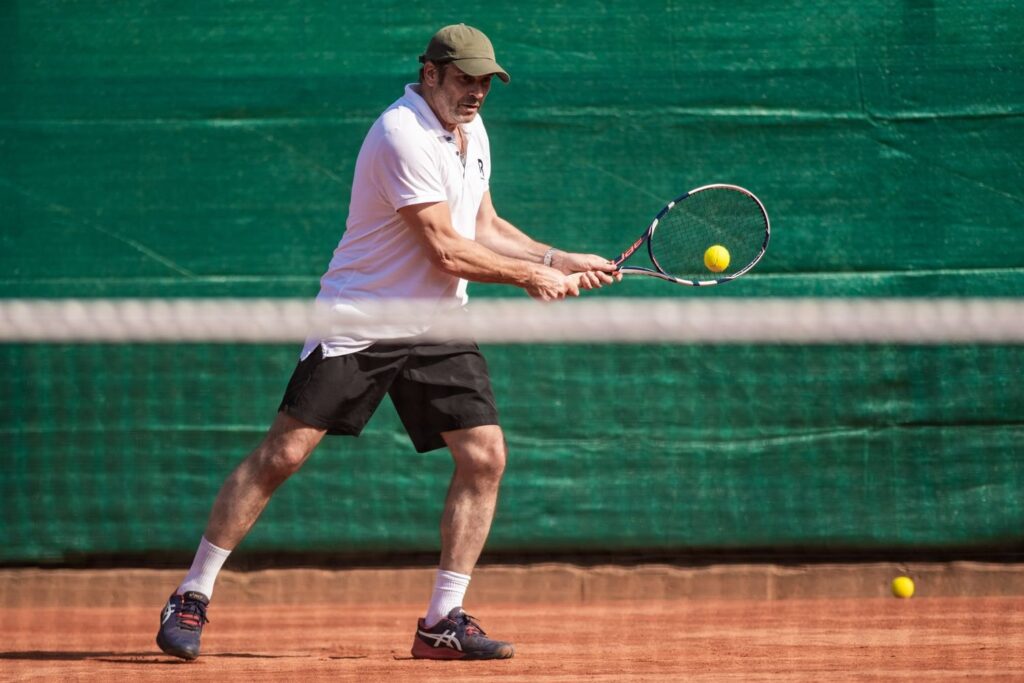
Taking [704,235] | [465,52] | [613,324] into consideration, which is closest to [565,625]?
[704,235]

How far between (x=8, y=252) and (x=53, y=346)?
0.37 metres

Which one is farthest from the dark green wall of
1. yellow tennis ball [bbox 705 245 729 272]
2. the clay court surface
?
yellow tennis ball [bbox 705 245 729 272]

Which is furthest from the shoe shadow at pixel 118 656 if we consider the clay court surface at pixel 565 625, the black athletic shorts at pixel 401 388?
the black athletic shorts at pixel 401 388

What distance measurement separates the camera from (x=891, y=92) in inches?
196

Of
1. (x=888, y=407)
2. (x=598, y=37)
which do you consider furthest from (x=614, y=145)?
(x=888, y=407)

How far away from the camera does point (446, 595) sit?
3740mm

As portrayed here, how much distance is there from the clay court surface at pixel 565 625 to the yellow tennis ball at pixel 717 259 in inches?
44.0

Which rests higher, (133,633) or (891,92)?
(891,92)

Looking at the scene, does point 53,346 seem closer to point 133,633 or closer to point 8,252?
point 8,252

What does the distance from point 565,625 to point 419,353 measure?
50.8 inches

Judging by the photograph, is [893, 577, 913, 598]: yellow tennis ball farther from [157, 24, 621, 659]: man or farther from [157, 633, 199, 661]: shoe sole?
[157, 633, 199, 661]: shoe sole

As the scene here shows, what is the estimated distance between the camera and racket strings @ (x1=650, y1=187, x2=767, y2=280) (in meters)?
4.52

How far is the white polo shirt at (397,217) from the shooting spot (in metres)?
3.63

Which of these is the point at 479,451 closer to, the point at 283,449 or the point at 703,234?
the point at 283,449
